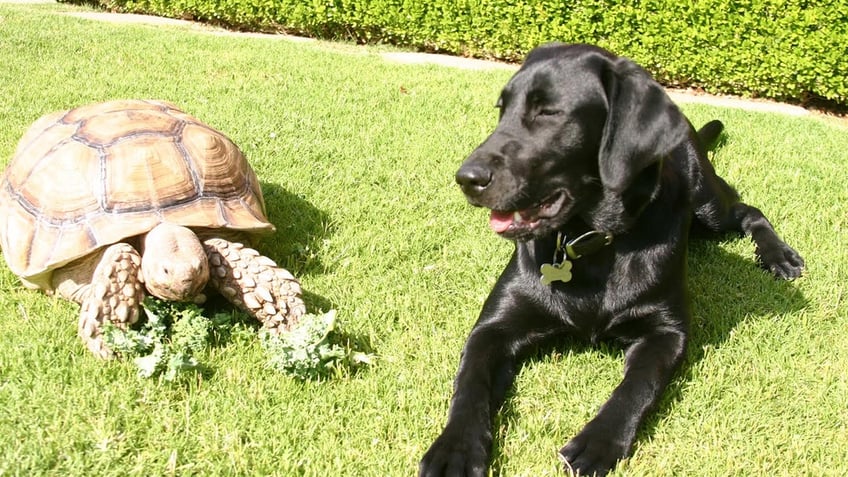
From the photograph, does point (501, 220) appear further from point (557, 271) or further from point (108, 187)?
point (108, 187)

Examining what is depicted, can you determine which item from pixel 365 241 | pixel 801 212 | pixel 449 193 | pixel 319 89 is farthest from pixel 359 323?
pixel 319 89

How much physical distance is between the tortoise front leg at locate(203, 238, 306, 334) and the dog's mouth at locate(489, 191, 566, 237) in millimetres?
971

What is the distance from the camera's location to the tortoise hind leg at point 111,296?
2.79m

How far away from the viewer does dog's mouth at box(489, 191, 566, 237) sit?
2.69 meters

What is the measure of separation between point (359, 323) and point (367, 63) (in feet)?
18.6

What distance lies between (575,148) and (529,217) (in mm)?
305

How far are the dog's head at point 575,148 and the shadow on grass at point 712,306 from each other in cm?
65

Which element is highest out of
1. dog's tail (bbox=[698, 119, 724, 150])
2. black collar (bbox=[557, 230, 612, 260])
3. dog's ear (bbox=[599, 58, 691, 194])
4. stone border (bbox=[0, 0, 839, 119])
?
dog's ear (bbox=[599, 58, 691, 194])

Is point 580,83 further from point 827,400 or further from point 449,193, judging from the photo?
point 449,193

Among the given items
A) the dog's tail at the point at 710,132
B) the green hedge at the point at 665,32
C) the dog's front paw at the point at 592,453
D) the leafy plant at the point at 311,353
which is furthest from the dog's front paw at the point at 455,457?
the green hedge at the point at 665,32

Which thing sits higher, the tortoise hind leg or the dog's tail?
the tortoise hind leg

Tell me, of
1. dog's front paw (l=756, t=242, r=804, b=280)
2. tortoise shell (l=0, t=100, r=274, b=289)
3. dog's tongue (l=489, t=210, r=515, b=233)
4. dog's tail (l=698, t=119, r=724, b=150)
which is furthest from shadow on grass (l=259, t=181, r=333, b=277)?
dog's tail (l=698, t=119, r=724, b=150)

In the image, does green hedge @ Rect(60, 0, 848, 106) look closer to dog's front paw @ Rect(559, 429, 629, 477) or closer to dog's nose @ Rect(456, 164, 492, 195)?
dog's nose @ Rect(456, 164, 492, 195)

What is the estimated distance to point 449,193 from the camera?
4703 millimetres
